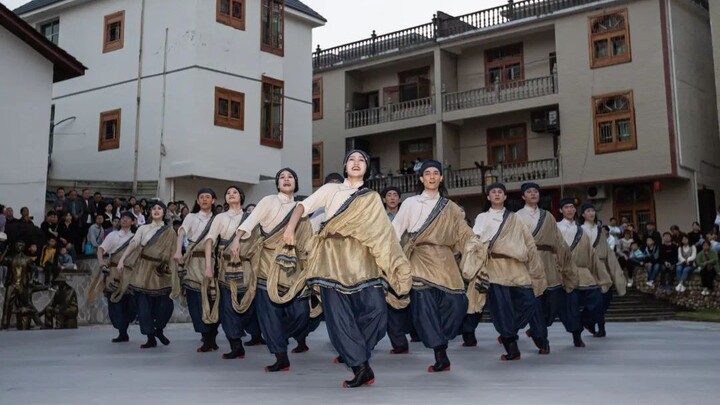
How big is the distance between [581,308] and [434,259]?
4166mm

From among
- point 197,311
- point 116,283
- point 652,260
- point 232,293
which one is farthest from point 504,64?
point 232,293

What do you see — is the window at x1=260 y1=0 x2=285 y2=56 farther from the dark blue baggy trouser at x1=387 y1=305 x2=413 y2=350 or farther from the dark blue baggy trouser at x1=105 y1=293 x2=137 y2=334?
the dark blue baggy trouser at x1=387 y1=305 x2=413 y2=350

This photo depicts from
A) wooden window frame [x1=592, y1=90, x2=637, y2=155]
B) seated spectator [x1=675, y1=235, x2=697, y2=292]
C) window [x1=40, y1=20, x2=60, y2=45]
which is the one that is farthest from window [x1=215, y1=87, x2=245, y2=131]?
seated spectator [x1=675, y1=235, x2=697, y2=292]

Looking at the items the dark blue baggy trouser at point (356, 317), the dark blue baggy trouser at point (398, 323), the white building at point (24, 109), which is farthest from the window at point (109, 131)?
the dark blue baggy trouser at point (356, 317)

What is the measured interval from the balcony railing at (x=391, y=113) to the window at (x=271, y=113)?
6.85m

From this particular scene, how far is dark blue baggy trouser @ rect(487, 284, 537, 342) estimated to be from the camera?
8031 millimetres

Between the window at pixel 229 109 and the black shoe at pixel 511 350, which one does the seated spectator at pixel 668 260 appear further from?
the black shoe at pixel 511 350

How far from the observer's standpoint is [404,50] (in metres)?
29.2

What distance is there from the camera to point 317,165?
1243 inches

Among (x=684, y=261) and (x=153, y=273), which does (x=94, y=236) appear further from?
(x=684, y=261)

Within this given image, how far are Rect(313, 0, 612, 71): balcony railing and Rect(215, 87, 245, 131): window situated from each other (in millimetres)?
8616

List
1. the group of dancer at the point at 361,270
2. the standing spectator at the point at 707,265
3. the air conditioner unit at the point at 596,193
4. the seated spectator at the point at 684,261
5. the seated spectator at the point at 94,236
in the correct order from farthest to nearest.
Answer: the air conditioner unit at the point at 596,193 < the seated spectator at the point at 684,261 < the standing spectator at the point at 707,265 < the seated spectator at the point at 94,236 < the group of dancer at the point at 361,270

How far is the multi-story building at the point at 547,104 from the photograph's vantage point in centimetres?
2408

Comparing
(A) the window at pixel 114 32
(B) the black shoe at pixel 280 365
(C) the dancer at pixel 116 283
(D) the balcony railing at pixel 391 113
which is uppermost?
(A) the window at pixel 114 32
